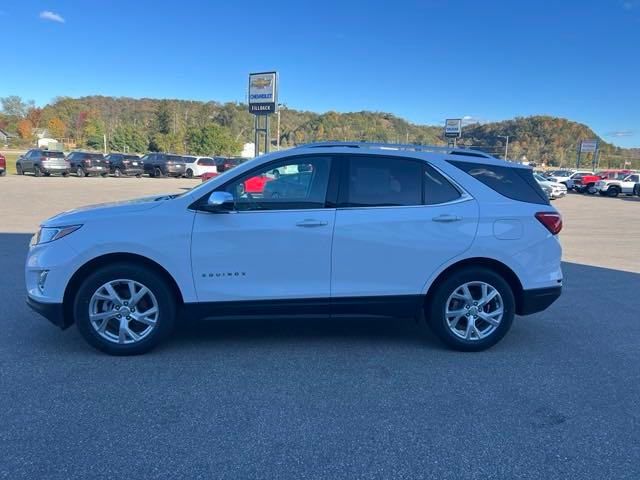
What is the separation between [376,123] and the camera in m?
86.8

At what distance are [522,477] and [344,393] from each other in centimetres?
133

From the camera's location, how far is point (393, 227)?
417 cm

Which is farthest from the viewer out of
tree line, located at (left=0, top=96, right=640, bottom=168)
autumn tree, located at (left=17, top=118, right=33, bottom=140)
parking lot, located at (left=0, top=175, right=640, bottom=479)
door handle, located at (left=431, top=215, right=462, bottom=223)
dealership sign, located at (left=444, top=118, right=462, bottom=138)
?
autumn tree, located at (left=17, top=118, right=33, bottom=140)

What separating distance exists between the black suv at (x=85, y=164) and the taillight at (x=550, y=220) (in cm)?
3510

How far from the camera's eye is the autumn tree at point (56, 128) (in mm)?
122500

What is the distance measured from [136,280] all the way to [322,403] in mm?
1872

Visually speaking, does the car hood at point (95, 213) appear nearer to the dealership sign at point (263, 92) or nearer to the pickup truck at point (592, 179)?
the dealership sign at point (263, 92)

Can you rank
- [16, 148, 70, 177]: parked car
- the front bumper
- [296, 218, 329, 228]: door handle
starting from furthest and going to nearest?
the front bumper
[16, 148, 70, 177]: parked car
[296, 218, 329, 228]: door handle

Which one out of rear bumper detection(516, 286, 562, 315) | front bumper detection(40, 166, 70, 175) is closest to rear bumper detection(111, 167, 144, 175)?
front bumper detection(40, 166, 70, 175)

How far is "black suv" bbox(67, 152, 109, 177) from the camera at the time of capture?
1329 inches

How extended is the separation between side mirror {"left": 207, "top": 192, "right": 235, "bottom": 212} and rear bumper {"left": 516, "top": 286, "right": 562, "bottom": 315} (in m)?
2.81

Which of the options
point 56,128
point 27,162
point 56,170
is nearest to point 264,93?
point 56,170

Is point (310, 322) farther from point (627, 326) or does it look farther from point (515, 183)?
point (627, 326)

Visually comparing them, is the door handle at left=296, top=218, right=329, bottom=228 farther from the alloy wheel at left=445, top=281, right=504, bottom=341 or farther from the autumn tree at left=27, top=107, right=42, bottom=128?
the autumn tree at left=27, top=107, right=42, bottom=128
